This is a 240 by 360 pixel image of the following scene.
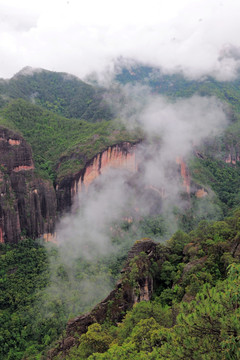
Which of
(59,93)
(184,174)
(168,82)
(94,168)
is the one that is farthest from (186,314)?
(168,82)

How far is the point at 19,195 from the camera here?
1791 inches

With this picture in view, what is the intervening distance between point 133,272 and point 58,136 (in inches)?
1775

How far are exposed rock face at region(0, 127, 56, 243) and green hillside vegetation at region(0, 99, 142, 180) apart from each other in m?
4.57

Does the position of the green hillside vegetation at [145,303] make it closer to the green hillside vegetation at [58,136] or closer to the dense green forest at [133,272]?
the dense green forest at [133,272]

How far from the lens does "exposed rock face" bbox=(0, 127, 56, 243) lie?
43281 mm

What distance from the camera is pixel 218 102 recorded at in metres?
90.2

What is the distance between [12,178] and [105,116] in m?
47.9

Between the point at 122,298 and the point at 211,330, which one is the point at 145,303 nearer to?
the point at 122,298

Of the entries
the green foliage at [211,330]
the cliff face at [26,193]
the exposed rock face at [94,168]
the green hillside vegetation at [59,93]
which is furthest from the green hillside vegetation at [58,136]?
the green foliage at [211,330]

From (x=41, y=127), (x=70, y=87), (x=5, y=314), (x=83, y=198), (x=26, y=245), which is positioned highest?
(x=70, y=87)

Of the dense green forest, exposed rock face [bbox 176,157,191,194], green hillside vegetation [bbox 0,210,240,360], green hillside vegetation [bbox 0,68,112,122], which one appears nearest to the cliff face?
the dense green forest

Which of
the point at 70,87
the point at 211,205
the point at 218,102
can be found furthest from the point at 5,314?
the point at 70,87

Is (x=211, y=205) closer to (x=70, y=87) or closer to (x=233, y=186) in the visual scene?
(x=233, y=186)

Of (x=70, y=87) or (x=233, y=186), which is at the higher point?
(x=70, y=87)
